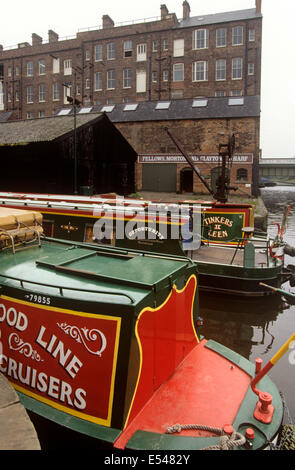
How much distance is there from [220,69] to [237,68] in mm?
2168

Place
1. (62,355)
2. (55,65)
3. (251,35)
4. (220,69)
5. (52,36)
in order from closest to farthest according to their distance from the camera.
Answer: (62,355) < (251,35) < (220,69) < (55,65) < (52,36)

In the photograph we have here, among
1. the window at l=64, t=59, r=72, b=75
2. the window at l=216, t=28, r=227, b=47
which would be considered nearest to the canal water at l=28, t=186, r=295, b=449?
the window at l=216, t=28, r=227, b=47

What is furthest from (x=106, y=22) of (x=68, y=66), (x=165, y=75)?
(x=165, y=75)

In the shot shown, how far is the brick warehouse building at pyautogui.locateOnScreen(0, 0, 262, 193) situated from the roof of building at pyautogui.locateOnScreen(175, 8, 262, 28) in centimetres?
14

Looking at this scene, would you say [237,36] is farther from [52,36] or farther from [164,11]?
[52,36]

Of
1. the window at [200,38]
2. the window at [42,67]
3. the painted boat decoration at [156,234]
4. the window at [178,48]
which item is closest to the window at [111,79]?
the window at [178,48]

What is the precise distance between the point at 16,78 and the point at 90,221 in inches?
2165

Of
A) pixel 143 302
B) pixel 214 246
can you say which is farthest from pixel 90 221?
pixel 143 302

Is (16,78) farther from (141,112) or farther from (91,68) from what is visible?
(141,112)

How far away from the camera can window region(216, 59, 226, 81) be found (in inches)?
1736

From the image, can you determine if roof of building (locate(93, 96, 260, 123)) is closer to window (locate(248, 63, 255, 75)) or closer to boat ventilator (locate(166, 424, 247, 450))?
A: window (locate(248, 63, 255, 75))

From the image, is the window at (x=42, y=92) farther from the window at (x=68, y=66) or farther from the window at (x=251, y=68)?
the window at (x=251, y=68)

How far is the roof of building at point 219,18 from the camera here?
43.6 m

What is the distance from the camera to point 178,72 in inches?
1809
